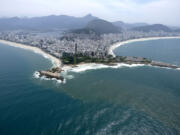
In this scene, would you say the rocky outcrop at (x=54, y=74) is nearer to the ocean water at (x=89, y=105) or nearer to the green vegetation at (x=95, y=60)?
the ocean water at (x=89, y=105)

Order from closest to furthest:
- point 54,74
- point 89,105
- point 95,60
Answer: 1. point 89,105
2. point 54,74
3. point 95,60

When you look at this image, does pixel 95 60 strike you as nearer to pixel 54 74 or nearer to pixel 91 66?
pixel 91 66

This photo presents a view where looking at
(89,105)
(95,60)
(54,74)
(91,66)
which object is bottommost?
(89,105)

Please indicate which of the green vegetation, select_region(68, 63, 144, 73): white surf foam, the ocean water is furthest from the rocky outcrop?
the green vegetation

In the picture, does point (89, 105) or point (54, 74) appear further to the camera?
point (54, 74)

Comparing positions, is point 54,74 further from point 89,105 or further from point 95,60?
point 95,60

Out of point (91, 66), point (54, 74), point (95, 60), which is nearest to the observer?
point (54, 74)

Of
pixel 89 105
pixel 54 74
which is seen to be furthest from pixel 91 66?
pixel 89 105

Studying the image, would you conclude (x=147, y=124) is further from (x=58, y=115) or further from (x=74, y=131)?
(x=58, y=115)

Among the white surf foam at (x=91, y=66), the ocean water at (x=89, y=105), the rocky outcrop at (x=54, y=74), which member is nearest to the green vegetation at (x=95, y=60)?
the white surf foam at (x=91, y=66)

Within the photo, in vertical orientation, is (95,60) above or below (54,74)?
above
